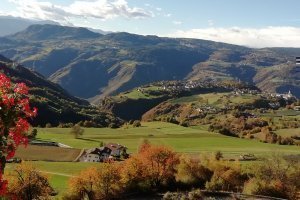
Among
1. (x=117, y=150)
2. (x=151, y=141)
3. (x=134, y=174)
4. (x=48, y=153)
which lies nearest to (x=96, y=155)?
(x=117, y=150)

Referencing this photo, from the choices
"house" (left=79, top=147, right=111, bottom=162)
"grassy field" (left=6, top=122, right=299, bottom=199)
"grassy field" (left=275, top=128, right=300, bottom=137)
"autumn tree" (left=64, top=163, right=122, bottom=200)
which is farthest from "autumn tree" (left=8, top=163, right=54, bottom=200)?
"grassy field" (left=275, top=128, right=300, bottom=137)

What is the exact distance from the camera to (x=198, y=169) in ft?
359

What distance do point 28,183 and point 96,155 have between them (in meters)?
51.4

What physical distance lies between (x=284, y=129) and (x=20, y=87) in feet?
607

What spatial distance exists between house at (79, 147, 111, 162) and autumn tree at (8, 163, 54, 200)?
45165mm

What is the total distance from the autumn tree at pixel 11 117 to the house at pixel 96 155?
367 feet

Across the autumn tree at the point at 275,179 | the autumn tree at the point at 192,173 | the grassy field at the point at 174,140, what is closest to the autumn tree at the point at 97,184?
the autumn tree at the point at 192,173

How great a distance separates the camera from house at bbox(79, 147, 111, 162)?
128375 millimetres

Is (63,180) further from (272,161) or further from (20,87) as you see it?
(20,87)

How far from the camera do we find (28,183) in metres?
80.1

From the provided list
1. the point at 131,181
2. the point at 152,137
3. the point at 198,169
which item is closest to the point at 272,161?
the point at 198,169

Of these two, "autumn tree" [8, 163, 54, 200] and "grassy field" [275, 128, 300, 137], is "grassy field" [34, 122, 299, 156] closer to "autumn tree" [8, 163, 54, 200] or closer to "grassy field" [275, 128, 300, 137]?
"grassy field" [275, 128, 300, 137]

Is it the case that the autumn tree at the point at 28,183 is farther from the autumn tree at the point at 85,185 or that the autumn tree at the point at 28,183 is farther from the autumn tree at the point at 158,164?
the autumn tree at the point at 158,164

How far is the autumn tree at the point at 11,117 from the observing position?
49.3ft
